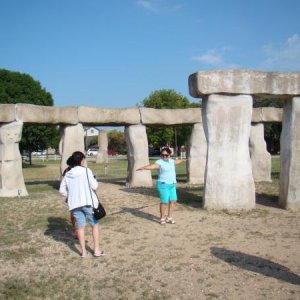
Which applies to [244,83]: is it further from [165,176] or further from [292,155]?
[165,176]

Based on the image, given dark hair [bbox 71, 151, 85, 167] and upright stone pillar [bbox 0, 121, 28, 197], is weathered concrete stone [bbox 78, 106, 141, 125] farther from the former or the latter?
dark hair [bbox 71, 151, 85, 167]

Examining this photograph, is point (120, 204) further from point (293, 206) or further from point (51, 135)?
point (51, 135)

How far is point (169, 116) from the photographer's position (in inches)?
595

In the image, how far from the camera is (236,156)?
9.49 meters

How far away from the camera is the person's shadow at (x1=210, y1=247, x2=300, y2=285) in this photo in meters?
5.24

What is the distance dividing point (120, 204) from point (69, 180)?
179 inches

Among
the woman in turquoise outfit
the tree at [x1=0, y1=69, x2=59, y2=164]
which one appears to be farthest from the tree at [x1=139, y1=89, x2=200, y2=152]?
the woman in turquoise outfit

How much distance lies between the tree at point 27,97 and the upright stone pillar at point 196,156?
1599 centimetres

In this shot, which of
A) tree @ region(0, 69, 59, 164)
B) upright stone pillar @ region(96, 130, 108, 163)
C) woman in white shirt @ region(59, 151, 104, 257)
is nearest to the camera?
woman in white shirt @ region(59, 151, 104, 257)

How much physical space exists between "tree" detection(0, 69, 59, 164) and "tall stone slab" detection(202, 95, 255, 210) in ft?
70.9

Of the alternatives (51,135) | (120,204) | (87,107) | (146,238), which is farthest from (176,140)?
(146,238)

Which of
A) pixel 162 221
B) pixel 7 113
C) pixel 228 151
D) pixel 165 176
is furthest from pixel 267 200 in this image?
pixel 7 113

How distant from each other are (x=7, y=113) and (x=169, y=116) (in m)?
5.68

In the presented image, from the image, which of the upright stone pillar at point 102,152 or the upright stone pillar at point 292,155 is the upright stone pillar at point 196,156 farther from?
the upright stone pillar at point 102,152
